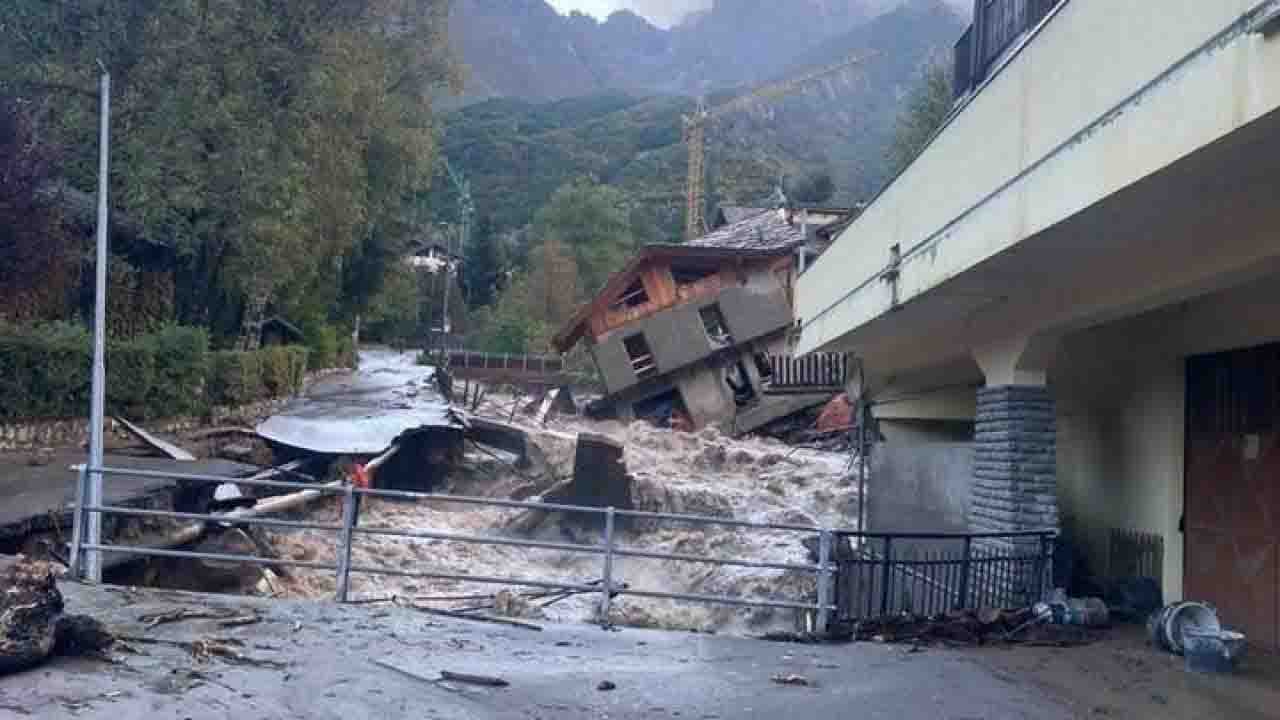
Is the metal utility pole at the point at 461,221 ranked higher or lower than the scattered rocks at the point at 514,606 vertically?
higher

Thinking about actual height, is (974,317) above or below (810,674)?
above

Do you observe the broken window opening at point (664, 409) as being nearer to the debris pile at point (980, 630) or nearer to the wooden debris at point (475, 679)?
the debris pile at point (980, 630)

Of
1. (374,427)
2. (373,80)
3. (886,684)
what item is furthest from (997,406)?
(373,80)

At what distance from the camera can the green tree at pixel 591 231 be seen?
218 feet

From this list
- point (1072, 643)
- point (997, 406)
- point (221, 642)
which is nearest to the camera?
point (221, 642)

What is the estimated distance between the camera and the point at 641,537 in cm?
2350

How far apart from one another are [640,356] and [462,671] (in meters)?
30.9

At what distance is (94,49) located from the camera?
18.2 meters

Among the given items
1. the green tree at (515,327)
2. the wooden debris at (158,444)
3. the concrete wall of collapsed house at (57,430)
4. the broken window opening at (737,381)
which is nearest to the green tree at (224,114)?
the concrete wall of collapsed house at (57,430)

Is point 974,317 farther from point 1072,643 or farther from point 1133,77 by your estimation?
point 1133,77

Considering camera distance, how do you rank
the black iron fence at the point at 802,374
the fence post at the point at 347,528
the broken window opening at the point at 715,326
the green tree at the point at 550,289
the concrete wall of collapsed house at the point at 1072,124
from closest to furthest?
1. the concrete wall of collapsed house at the point at 1072,124
2. the fence post at the point at 347,528
3. the black iron fence at the point at 802,374
4. the broken window opening at the point at 715,326
5. the green tree at the point at 550,289

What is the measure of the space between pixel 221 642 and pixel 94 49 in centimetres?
1392

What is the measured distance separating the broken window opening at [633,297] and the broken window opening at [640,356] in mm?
1376

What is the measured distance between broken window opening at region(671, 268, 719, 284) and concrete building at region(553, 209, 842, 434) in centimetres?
3
